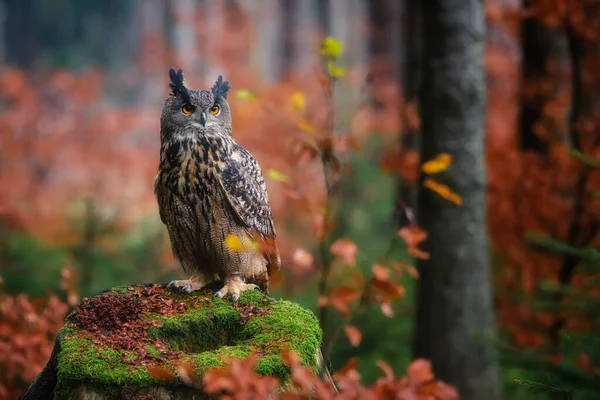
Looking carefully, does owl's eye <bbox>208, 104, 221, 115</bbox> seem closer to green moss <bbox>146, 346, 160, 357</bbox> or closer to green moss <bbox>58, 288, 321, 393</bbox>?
green moss <bbox>58, 288, 321, 393</bbox>

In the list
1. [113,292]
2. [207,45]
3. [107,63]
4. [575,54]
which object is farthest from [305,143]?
[107,63]

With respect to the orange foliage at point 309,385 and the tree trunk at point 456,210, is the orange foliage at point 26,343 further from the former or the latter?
the tree trunk at point 456,210

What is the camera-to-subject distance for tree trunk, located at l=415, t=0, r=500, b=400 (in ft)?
15.4

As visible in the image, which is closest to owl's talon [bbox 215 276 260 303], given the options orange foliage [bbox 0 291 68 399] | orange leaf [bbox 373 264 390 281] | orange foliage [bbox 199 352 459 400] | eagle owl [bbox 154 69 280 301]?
eagle owl [bbox 154 69 280 301]

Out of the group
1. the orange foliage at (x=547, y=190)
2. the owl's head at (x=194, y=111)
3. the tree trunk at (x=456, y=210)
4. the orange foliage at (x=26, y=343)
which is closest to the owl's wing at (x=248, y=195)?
the owl's head at (x=194, y=111)

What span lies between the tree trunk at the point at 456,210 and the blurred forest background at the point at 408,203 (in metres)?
0.01

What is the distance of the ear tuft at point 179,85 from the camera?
3.19 metres

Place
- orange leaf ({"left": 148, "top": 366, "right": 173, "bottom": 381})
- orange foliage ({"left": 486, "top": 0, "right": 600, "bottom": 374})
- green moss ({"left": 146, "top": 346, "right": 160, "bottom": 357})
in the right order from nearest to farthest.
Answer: orange leaf ({"left": 148, "top": 366, "right": 173, "bottom": 381}), green moss ({"left": 146, "top": 346, "right": 160, "bottom": 357}), orange foliage ({"left": 486, "top": 0, "right": 600, "bottom": 374})

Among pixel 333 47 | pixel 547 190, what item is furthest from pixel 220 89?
pixel 547 190

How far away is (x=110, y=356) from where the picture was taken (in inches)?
100.0

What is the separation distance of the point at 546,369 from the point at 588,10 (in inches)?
132

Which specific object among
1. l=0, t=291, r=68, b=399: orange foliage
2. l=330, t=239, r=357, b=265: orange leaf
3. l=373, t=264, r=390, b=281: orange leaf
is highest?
l=330, t=239, r=357, b=265: orange leaf

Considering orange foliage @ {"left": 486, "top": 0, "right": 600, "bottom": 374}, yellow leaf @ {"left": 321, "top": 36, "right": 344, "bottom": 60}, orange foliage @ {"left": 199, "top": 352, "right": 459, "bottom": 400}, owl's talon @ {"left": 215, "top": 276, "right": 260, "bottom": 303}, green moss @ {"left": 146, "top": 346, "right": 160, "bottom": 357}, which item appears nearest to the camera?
orange foliage @ {"left": 199, "top": 352, "right": 459, "bottom": 400}

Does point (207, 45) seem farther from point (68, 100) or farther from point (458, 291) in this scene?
point (458, 291)
